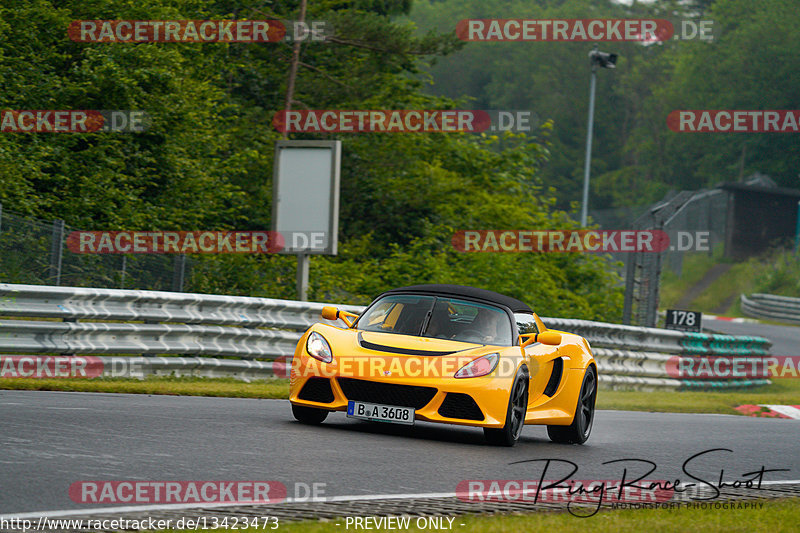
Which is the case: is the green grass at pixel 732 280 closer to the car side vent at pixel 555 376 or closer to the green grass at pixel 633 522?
the car side vent at pixel 555 376

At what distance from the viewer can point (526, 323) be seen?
1094 cm

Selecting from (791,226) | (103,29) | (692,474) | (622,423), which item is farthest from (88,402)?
(791,226)

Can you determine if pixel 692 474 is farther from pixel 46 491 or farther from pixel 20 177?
pixel 20 177

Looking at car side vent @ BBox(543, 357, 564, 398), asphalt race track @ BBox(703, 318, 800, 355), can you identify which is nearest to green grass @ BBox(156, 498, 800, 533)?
car side vent @ BBox(543, 357, 564, 398)

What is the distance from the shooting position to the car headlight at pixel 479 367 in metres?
9.49

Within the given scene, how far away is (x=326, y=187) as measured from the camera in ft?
59.7

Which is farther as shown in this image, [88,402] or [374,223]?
[374,223]

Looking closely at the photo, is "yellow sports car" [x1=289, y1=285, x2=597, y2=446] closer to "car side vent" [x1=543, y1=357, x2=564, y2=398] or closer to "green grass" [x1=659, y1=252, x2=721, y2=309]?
"car side vent" [x1=543, y1=357, x2=564, y2=398]

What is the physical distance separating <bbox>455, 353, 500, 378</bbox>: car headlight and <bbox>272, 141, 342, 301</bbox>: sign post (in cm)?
849

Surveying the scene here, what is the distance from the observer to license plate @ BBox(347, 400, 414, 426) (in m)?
9.34

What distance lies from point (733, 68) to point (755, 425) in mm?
78185

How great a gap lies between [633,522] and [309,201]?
12041 millimetres

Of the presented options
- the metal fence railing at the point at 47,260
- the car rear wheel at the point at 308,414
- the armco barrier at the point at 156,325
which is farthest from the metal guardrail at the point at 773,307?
the car rear wheel at the point at 308,414

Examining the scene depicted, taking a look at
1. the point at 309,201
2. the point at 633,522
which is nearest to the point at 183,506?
the point at 633,522
